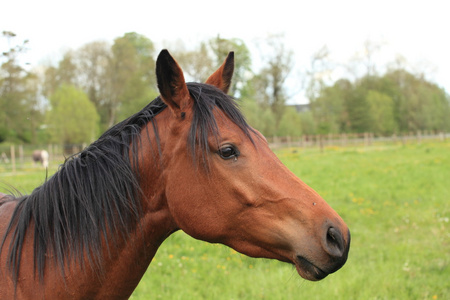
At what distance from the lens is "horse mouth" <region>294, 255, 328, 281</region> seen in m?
1.61

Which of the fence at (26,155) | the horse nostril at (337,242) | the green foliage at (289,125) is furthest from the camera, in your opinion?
the green foliage at (289,125)

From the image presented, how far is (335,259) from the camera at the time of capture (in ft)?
5.17

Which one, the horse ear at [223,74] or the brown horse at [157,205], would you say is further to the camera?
the horse ear at [223,74]

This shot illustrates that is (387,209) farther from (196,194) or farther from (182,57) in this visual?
(182,57)

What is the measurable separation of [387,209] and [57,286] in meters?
8.63

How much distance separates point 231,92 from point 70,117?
16.8 metres

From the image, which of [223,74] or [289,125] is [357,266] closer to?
[223,74]

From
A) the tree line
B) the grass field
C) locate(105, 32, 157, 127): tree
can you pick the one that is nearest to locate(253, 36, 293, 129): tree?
the tree line

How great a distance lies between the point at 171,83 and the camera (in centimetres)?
184

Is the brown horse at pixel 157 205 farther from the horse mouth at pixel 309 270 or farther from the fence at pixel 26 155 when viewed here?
the fence at pixel 26 155

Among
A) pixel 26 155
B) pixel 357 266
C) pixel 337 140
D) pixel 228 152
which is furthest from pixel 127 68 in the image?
pixel 228 152

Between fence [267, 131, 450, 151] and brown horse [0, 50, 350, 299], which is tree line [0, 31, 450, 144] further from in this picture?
brown horse [0, 50, 350, 299]

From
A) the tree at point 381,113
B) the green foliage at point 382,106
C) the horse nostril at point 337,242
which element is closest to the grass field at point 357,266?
the horse nostril at point 337,242

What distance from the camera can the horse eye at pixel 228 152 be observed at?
178 centimetres
